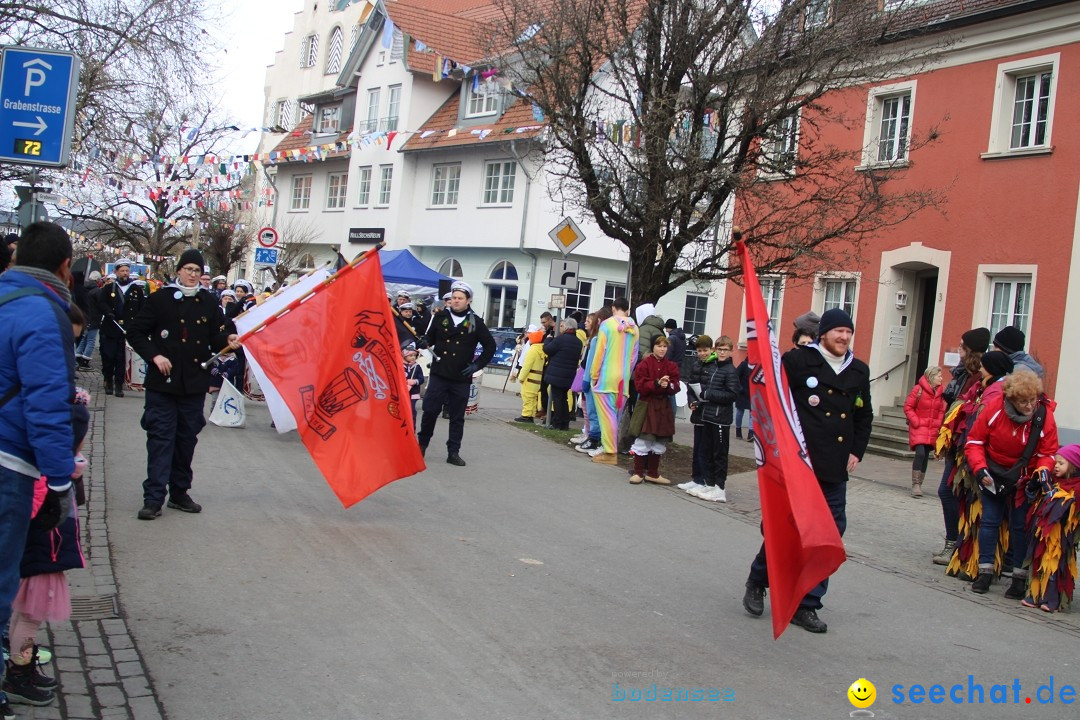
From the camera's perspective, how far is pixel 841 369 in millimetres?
6668

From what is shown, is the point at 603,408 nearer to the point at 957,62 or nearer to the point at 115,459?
the point at 115,459

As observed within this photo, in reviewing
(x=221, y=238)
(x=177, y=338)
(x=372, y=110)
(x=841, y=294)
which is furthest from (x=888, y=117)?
(x=221, y=238)

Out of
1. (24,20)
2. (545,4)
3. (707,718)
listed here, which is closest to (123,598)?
(707,718)

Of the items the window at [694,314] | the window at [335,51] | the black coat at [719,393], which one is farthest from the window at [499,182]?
the black coat at [719,393]

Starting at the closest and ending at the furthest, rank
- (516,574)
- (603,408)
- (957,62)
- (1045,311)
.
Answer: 1. (516,574)
2. (603,408)
3. (1045,311)
4. (957,62)

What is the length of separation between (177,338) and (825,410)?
15.9 feet

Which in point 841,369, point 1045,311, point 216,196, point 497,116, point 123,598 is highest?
point 497,116

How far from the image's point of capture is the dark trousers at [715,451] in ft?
38.0

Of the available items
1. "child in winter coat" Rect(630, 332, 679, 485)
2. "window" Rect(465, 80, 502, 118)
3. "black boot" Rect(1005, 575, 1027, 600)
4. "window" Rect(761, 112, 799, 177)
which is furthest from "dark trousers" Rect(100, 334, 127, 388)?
"window" Rect(465, 80, 502, 118)

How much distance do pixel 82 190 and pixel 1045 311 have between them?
32338mm

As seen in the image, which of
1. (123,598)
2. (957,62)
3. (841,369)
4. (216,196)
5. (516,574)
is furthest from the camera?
(216,196)

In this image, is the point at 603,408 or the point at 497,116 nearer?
the point at 603,408

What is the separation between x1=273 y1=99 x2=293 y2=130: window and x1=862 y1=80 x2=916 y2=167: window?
1492 inches

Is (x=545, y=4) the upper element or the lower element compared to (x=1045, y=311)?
upper
